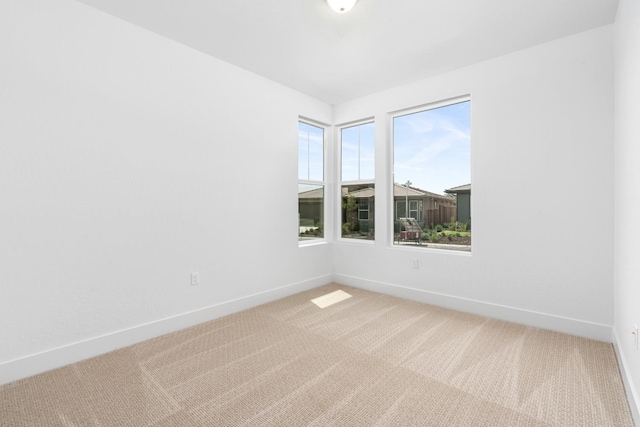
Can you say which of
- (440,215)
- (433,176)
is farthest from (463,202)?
(433,176)

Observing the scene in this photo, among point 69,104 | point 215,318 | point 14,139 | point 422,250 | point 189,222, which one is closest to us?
point 14,139

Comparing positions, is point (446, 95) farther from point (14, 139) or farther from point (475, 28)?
Result: point (14, 139)

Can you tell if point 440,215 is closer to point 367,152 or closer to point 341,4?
point 367,152

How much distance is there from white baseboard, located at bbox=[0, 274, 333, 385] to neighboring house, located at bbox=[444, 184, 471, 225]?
92.6 inches

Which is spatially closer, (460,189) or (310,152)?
(460,189)

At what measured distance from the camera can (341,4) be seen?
7.23ft

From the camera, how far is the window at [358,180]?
4.25 meters

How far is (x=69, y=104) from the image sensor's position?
223 centimetres

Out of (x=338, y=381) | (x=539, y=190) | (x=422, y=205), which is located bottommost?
(x=338, y=381)

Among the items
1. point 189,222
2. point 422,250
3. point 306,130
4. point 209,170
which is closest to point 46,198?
point 189,222

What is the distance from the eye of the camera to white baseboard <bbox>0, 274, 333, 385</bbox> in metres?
2.03

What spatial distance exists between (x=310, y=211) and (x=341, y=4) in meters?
2.60

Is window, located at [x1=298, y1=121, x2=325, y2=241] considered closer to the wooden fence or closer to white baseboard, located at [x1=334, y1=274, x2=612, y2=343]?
white baseboard, located at [x1=334, y1=274, x2=612, y2=343]

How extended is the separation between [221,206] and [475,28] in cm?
282
